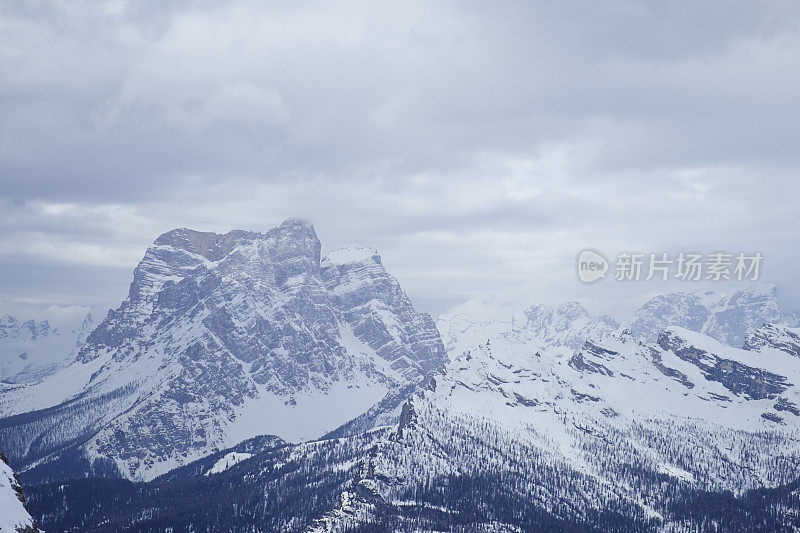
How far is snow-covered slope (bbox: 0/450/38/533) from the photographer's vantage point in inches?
2776

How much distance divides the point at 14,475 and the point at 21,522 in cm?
724

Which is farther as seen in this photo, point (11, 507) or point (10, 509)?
point (11, 507)

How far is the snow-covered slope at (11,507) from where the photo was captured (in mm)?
70500

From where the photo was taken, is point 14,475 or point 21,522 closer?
point 21,522

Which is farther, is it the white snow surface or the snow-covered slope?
the snow-covered slope

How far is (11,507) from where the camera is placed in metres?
72.9

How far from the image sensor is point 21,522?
237 feet

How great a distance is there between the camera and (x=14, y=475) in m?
78.1

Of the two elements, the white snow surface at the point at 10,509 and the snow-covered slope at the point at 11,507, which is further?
the snow-covered slope at the point at 11,507
